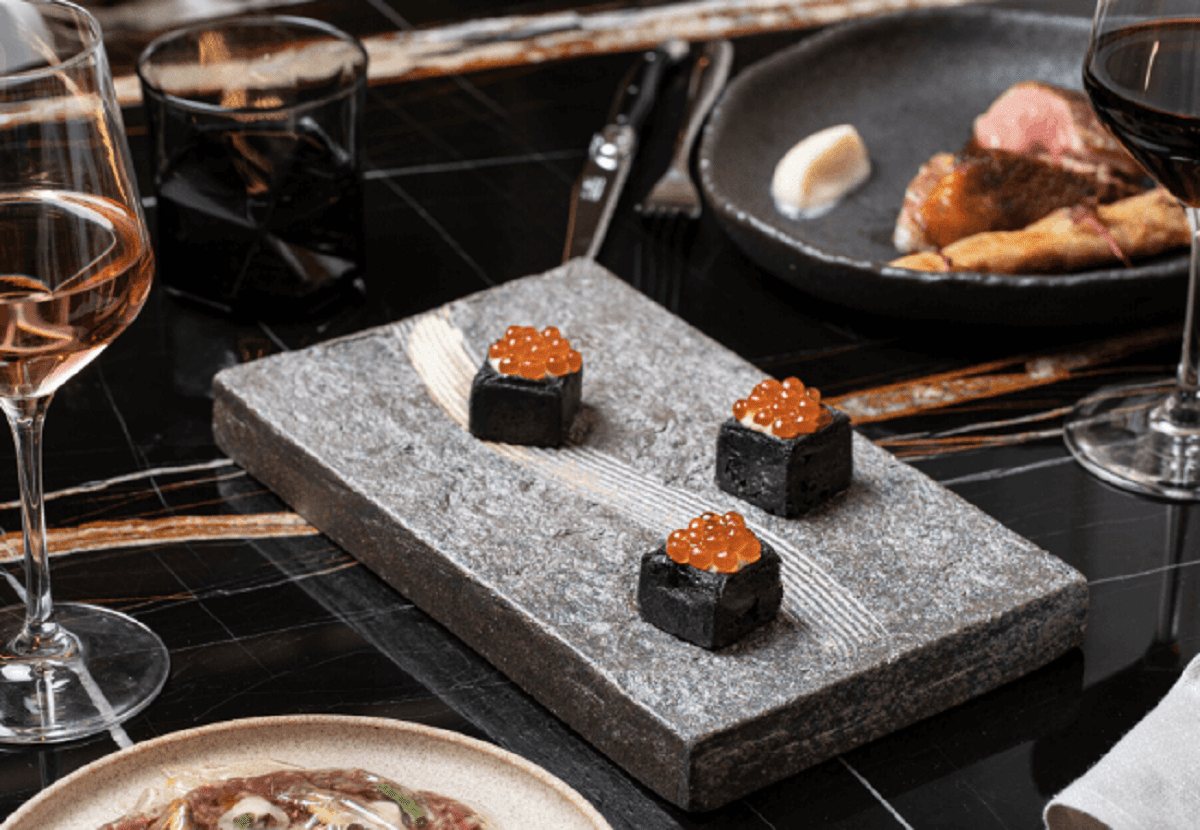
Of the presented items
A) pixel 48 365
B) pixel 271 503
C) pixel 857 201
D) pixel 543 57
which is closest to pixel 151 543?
pixel 271 503

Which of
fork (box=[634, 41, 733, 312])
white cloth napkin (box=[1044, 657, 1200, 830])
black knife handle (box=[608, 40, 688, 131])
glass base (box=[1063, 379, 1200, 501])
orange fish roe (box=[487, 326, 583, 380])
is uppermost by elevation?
black knife handle (box=[608, 40, 688, 131])

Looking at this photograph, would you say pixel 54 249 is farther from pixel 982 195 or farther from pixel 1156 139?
pixel 982 195

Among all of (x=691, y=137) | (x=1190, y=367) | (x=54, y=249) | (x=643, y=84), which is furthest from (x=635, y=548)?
(x=643, y=84)

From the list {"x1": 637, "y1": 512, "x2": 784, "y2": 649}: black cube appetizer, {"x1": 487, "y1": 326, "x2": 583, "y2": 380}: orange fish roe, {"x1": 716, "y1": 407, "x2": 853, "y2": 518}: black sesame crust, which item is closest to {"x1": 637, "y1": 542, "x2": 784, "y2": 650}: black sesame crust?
{"x1": 637, "y1": 512, "x2": 784, "y2": 649}: black cube appetizer

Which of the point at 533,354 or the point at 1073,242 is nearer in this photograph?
the point at 533,354

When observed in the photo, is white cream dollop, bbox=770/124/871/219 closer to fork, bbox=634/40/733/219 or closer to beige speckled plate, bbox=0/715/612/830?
fork, bbox=634/40/733/219

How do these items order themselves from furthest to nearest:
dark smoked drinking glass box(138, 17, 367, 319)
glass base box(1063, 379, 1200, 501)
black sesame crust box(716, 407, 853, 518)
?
1. dark smoked drinking glass box(138, 17, 367, 319)
2. glass base box(1063, 379, 1200, 501)
3. black sesame crust box(716, 407, 853, 518)
